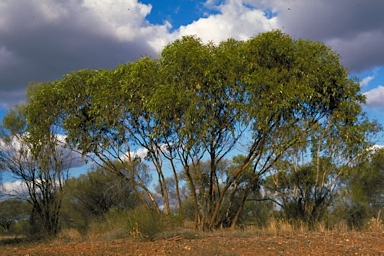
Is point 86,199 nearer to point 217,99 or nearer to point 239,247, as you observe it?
point 217,99

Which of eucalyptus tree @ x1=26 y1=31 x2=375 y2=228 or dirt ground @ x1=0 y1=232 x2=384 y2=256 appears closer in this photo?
dirt ground @ x1=0 y1=232 x2=384 y2=256

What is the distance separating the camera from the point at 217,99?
16828mm

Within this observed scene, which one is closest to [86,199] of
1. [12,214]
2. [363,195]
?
[12,214]

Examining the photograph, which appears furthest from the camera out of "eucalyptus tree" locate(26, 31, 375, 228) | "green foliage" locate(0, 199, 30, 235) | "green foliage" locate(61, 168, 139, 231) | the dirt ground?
"green foliage" locate(61, 168, 139, 231)

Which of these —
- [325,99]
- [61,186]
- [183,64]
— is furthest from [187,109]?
[61,186]

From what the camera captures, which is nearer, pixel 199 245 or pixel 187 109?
pixel 199 245

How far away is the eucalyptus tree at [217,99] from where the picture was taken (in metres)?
16.2

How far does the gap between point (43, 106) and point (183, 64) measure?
7.00 metres

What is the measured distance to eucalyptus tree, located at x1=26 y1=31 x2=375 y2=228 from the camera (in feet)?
53.2

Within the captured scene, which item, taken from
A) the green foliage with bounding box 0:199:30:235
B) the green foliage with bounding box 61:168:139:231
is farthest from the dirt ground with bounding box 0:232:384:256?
the green foliage with bounding box 61:168:139:231

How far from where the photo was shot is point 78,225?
100 feet

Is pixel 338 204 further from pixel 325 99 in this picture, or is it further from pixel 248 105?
pixel 248 105

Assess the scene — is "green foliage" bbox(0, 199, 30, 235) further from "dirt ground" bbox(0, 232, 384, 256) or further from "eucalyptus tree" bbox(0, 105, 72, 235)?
"dirt ground" bbox(0, 232, 384, 256)

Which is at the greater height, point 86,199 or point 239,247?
point 86,199
